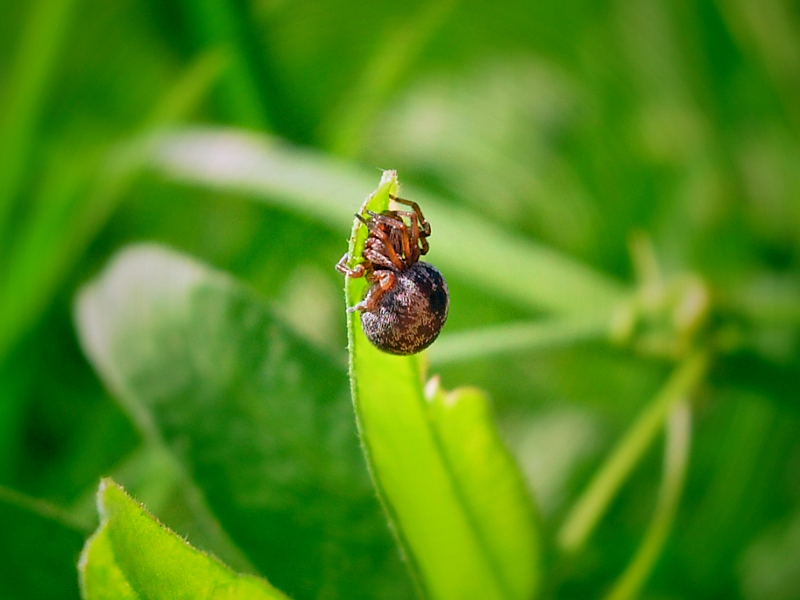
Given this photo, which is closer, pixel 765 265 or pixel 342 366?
pixel 342 366

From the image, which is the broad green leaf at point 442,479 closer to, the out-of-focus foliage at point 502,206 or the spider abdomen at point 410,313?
the spider abdomen at point 410,313

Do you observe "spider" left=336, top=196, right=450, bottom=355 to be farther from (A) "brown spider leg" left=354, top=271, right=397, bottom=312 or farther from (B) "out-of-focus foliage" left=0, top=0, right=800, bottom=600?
(B) "out-of-focus foliage" left=0, top=0, right=800, bottom=600

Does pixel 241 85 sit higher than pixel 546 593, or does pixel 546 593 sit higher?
pixel 241 85

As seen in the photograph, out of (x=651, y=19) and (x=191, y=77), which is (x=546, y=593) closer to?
(x=191, y=77)

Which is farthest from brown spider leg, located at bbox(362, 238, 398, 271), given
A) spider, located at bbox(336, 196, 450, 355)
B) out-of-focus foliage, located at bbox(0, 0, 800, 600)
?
out-of-focus foliage, located at bbox(0, 0, 800, 600)

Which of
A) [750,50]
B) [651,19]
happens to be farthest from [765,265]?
[651,19]

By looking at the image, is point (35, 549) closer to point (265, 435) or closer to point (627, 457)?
point (265, 435)

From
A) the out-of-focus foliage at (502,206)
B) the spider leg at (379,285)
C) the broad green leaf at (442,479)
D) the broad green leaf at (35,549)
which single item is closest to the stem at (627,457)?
the out-of-focus foliage at (502,206)
